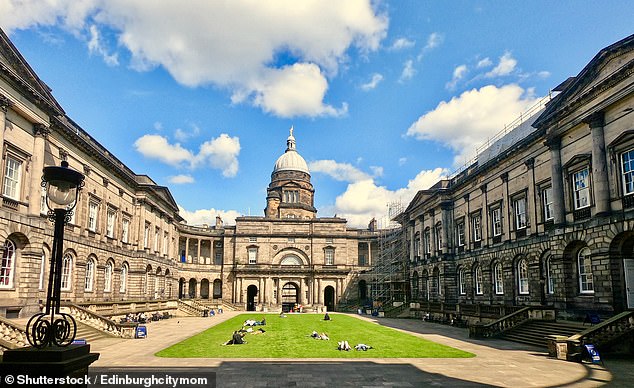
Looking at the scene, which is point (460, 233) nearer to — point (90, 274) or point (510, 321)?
point (510, 321)

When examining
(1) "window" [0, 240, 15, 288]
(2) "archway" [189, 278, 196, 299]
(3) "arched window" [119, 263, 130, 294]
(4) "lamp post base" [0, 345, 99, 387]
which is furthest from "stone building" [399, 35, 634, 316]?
(2) "archway" [189, 278, 196, 299]

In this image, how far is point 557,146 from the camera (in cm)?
2572

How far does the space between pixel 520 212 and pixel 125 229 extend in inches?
1213

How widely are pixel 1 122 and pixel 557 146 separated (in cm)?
2802

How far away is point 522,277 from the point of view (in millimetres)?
30172

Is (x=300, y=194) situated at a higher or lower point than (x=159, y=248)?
higher

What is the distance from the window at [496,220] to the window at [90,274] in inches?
1131

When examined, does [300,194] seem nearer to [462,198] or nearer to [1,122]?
[462,198]

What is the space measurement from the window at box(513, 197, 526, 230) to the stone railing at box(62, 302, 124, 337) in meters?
25.1

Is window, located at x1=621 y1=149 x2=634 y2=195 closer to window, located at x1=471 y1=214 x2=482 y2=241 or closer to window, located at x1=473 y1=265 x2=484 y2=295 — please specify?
window, located at x1=471 y1=214 x2=482 y2=241

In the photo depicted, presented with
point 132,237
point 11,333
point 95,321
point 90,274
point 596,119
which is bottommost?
point 95,321

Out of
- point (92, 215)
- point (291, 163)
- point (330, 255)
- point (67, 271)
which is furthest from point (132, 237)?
point (291, 163)

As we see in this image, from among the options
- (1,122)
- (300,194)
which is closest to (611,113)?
(1,122)

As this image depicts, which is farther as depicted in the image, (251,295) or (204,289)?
(204,289)
